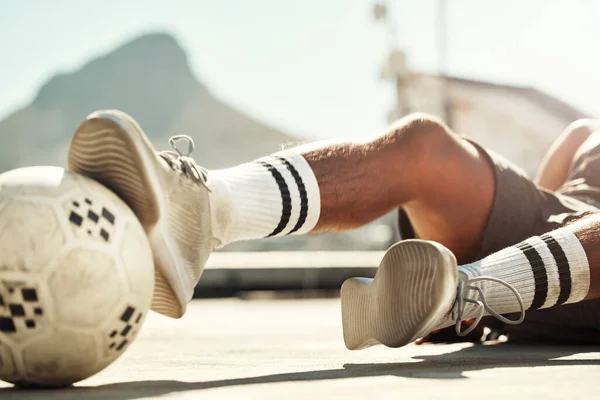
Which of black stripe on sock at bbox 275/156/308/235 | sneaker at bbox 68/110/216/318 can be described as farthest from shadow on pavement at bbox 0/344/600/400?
black stripe on sock at bbox 275/156/308/235

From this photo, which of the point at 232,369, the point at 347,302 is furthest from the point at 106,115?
the point at 347,302

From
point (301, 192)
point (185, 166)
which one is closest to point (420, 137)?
point (301, 192)

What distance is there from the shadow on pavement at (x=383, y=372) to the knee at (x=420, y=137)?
1.68ft

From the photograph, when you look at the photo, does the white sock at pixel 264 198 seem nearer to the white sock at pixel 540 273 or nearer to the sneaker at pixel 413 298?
the sneaker at pixel 413 298

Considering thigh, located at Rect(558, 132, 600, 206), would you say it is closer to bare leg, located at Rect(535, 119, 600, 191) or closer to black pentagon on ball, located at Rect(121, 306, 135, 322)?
bare leg, located at Rect(535, 119, 600, 191)

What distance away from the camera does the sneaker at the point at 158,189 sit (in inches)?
54.0

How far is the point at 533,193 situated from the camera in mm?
2119

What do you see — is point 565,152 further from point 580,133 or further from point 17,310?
point 17,310

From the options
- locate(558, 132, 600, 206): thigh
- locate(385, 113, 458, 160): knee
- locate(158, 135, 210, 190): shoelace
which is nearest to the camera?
locate(158, 135, 210, 190): shoelace

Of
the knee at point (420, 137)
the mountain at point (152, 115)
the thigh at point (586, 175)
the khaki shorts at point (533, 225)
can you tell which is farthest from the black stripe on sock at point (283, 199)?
the mountain at point (152, 115)

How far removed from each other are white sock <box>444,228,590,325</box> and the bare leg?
1.13 metres

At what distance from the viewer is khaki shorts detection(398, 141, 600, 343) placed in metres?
2.00

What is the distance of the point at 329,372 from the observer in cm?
148

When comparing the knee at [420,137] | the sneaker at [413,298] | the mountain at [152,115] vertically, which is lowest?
the sneaker at [413,298]
